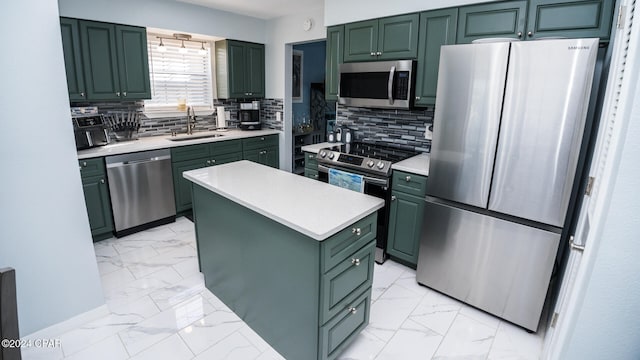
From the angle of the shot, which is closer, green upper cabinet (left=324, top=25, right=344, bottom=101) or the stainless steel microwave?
the stainless steel microwave

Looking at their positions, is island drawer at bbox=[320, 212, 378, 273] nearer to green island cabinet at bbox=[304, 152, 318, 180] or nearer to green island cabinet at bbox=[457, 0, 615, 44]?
green island cabinet at bbox=[304, 152, 318, 180]

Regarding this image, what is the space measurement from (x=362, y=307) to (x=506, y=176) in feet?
4.05

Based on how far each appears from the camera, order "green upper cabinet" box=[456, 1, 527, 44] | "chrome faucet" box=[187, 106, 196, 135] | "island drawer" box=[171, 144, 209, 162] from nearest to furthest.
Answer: "green upper cabinet" box=[456, 1, 527, 44] → "island drawer" box=[171, 144, 209, 162] → "chrome faucet" box=[187, 106, 196, 135]

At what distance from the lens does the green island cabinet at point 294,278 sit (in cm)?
163

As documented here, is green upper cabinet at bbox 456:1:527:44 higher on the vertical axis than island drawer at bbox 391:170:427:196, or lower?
higher

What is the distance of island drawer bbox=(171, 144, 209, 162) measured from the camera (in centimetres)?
364

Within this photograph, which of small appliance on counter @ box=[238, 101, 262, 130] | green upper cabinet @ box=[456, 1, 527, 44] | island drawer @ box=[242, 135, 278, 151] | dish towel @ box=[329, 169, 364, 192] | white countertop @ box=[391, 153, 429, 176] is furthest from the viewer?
small appliance on counter @ box=[238, 101, 262, 130]

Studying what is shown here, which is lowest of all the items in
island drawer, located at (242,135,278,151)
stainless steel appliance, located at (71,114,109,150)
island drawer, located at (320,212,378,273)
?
island drawer, located at (320,212,378,273)

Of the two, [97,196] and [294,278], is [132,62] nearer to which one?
[97,196]

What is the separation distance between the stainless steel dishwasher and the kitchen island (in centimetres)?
141

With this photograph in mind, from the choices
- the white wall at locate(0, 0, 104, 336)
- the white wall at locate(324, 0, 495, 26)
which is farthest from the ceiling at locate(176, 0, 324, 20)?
the white wall at locate(0, 0, 104, 336)

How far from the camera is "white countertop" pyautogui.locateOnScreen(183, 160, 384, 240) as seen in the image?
158cm

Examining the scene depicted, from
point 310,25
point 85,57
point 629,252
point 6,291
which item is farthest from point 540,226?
point 85,57

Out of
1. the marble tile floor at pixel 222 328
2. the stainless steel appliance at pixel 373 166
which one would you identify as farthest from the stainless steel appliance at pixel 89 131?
the stainless steel appliance at pixel 373 166
